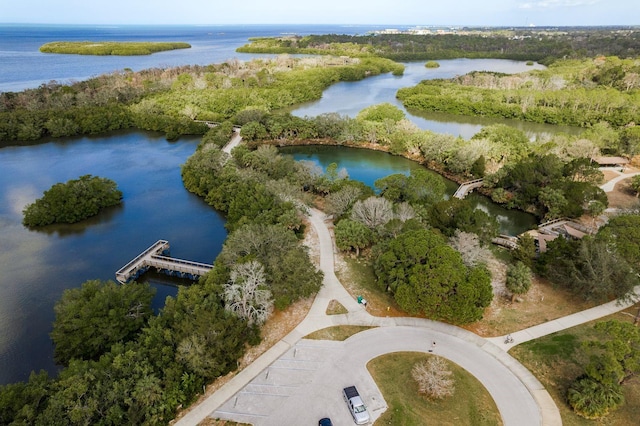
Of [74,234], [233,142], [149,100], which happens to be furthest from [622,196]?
[149,100]

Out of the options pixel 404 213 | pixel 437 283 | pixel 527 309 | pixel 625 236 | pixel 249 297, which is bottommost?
pixel 527 309

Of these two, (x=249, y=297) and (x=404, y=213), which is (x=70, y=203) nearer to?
(x=249, y=297)

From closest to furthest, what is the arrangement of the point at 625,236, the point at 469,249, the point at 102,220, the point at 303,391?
the point at 303,391 → the point at 469,249 → the point at 625,236 → the point at 102,220

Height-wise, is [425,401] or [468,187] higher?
[425,401]

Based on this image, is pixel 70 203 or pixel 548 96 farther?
pixel 548 96

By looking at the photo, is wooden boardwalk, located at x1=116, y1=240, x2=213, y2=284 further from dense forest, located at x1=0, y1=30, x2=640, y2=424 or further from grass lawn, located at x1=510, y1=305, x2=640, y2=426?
grass lawn, located at x1=510, y1=305, x2=640, y2=426

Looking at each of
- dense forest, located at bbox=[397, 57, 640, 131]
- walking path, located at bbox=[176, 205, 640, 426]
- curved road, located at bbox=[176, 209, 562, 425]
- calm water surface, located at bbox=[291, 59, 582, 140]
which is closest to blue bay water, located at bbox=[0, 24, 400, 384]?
walking path, located at bbox=[176, 205, 640, 426]

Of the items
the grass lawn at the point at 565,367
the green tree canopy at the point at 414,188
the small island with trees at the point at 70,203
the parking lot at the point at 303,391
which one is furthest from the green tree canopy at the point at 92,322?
the green tree canopy at the point at 414,188
